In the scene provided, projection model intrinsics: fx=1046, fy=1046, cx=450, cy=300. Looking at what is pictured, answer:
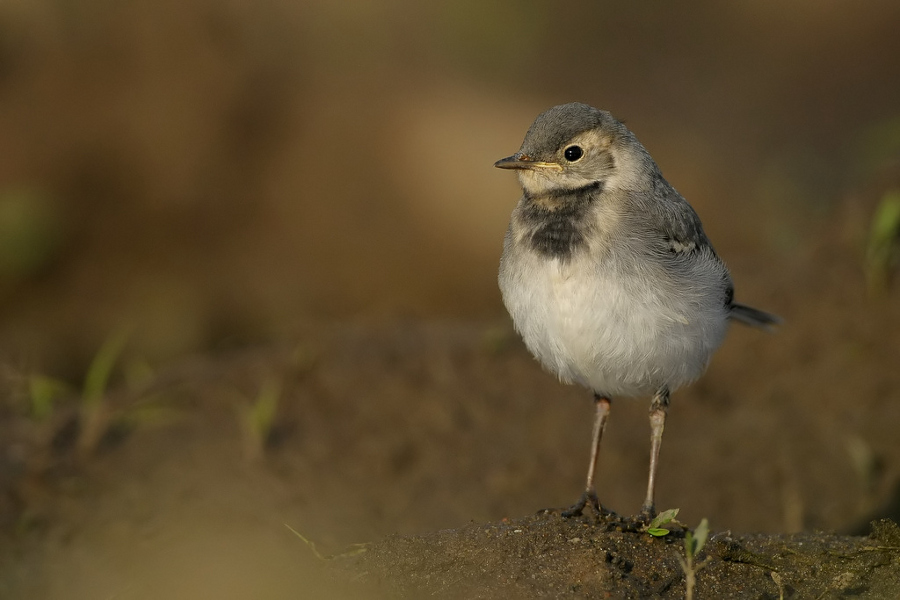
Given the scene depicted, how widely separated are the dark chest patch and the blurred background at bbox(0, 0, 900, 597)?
7.34ft

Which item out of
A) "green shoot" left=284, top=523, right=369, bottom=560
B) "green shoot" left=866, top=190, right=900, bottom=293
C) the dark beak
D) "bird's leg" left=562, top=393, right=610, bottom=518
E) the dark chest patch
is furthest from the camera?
"green shoot" left=866, top=190, right=900, bottom=293

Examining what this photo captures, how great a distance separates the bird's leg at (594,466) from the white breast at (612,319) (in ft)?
1.23

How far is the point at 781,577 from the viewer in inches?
175

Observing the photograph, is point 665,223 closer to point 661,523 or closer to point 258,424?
point 661,523

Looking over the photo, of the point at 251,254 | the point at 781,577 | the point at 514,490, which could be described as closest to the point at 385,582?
the point at 781,577

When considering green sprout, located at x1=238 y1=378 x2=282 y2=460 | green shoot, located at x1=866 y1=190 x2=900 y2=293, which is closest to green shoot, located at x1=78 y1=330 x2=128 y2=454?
green sprout, located at x1=238 y1=378 x2=282 y2=460

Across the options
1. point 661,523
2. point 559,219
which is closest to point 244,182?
point 559,219

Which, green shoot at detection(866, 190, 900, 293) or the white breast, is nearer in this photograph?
the white breast

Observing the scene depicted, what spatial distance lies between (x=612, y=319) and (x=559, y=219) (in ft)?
2.09

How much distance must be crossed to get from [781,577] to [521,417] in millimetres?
3241

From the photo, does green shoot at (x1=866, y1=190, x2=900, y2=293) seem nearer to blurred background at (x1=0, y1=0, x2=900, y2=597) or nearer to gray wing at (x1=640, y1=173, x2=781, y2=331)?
blurred background at (x1=0, y1=0, x2=900, y2=597)

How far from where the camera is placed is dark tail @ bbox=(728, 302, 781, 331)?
6.26m

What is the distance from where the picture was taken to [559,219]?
17.6ft

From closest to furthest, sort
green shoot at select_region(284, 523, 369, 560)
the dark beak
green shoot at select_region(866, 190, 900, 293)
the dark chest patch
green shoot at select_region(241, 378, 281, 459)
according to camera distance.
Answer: green shoot at select_region(284, 523, 369, 560)
the dark chest patch
the dark beak
green shoot at select_region(241, 378, 281, 459)
green shoot at select_region(866, 190, 900, 293)
